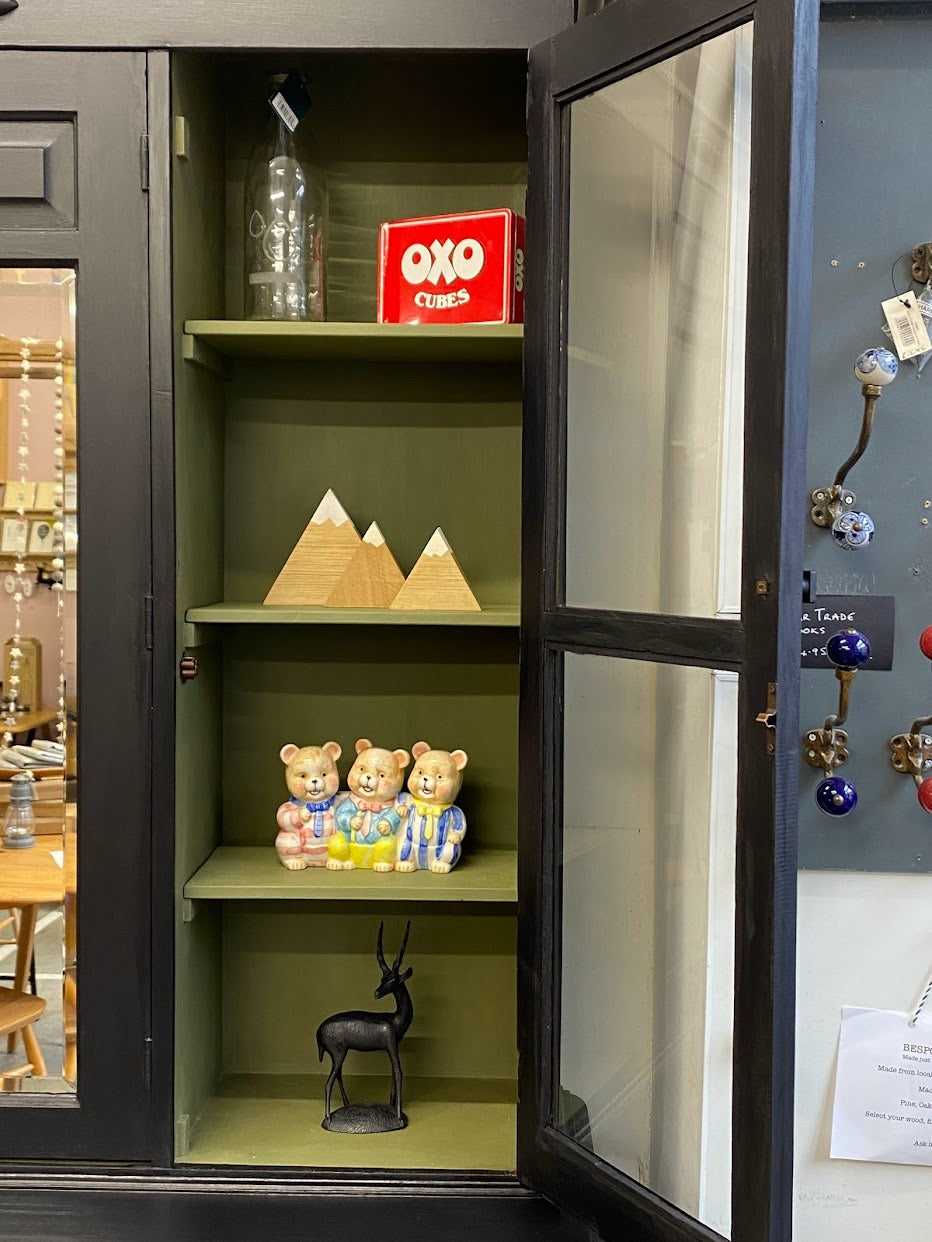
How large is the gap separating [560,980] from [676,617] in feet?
1.95

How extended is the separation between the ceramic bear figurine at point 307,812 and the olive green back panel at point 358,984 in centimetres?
26

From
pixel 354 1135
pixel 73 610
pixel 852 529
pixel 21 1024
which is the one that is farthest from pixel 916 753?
pixel 21 1024

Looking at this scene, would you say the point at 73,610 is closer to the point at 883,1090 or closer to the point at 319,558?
the point at 319,558

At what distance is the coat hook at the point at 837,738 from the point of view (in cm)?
181

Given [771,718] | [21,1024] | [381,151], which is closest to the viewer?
[771,718]

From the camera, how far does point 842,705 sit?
1894mm

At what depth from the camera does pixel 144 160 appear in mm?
1762

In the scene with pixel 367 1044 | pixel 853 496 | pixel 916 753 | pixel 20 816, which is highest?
pixel 853 496

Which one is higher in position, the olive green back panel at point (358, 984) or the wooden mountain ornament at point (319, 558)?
the wooden mountain ornament at point (319, 558)

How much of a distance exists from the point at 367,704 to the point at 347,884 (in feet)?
1.41

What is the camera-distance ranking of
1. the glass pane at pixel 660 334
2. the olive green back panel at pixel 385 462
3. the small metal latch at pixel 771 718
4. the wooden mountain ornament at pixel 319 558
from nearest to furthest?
1. the small metal latch at pixel 771 718
2. the glass pane at pixel 660 334
3. the wooden mountain ornament at pixel 319 558
4. the olive green back panel at pixel 385 462

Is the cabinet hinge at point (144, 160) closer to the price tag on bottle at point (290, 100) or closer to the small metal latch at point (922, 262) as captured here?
the price tag on bottle at point (290, 100)

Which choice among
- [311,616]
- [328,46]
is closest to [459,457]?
[311,616]

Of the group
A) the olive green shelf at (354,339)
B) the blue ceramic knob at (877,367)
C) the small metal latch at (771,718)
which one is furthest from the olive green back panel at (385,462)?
the small metal latch at (771,718)
